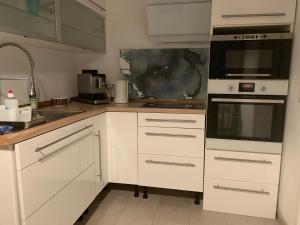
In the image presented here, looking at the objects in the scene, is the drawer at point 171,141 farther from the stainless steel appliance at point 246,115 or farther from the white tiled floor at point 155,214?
the white tiled floor at point 155,214

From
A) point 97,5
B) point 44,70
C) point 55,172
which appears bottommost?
point 55,172

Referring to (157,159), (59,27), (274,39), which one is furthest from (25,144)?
(274,39)

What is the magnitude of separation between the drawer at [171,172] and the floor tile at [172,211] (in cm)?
17

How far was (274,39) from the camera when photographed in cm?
→ 179

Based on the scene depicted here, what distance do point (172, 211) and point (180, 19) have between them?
5.71 feet

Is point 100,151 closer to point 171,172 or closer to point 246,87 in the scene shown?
point 171,172

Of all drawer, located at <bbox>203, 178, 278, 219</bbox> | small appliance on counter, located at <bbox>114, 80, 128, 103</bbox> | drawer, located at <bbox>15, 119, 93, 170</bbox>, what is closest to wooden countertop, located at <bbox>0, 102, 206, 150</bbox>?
drawer, located at <bbox>15, 119, 93, 170</bbox>

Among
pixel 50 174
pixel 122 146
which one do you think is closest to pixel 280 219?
pixel 122 146

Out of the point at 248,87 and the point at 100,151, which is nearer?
the point at 248,87

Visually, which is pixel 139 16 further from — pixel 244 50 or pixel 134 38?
pixel 244 50

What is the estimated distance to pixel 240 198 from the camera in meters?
2.00

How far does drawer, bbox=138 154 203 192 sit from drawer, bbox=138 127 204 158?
55 mm

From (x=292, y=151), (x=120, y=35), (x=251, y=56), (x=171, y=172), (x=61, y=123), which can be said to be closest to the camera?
(x=61, y=123)

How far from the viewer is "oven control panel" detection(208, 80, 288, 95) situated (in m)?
1.81
